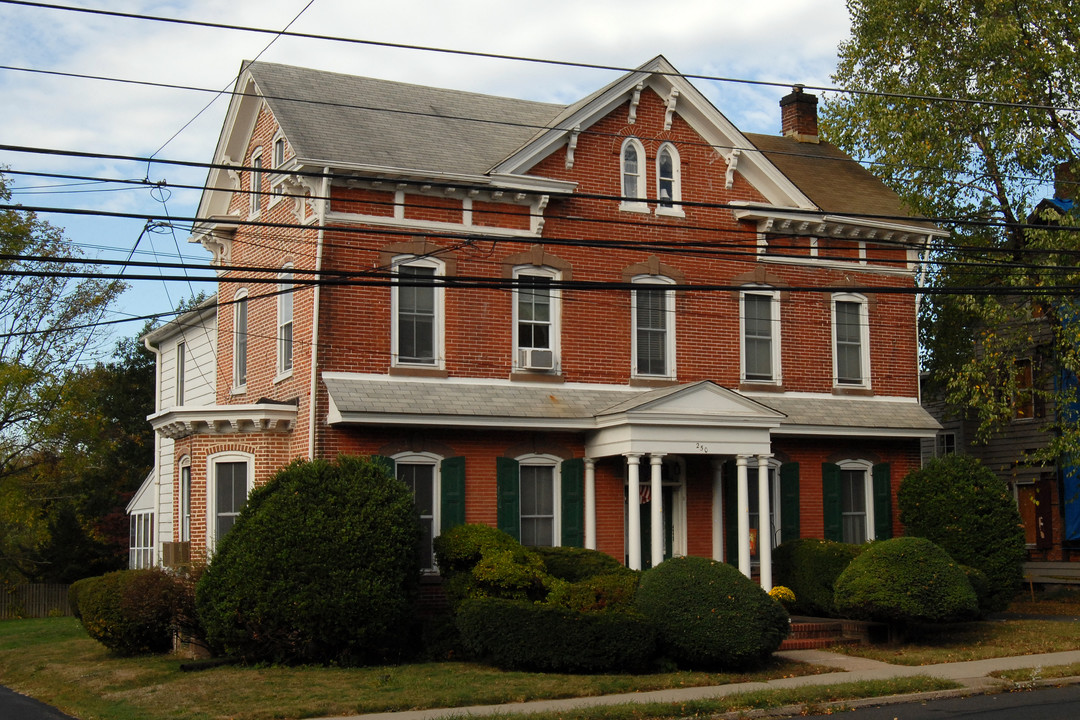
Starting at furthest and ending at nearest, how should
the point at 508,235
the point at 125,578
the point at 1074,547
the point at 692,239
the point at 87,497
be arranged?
the point at 87,497, the point at 1074,547, the point at 692,239, the point at 508,235, the point at 125,578

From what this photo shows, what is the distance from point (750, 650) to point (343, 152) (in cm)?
1055

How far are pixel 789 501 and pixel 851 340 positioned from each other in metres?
3.89

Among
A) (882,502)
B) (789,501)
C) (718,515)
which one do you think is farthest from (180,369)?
(882,502)

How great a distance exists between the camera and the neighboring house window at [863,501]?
2450cm

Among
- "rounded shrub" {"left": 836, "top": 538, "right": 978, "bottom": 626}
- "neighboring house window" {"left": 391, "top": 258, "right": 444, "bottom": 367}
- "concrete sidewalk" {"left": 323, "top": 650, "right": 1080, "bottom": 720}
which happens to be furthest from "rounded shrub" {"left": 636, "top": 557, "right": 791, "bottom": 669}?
"neighboring house window" {"left": 391, "top": 258, "right": 444, "bottom": 367}

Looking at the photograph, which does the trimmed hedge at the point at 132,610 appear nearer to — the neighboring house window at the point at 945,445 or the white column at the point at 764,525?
the white column at the point at 764,525

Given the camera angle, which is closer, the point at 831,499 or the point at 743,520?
the point at 743,520

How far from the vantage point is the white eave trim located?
20188mm

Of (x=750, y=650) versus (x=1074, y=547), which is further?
(x=1074, y=547)

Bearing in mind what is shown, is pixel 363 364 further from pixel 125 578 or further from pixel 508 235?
pixel 125 578

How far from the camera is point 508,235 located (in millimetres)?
21406

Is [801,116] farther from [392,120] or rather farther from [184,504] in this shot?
[184,504]

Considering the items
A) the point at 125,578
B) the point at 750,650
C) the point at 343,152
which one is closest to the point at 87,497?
the point at 125,578

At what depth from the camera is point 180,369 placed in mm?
29078
